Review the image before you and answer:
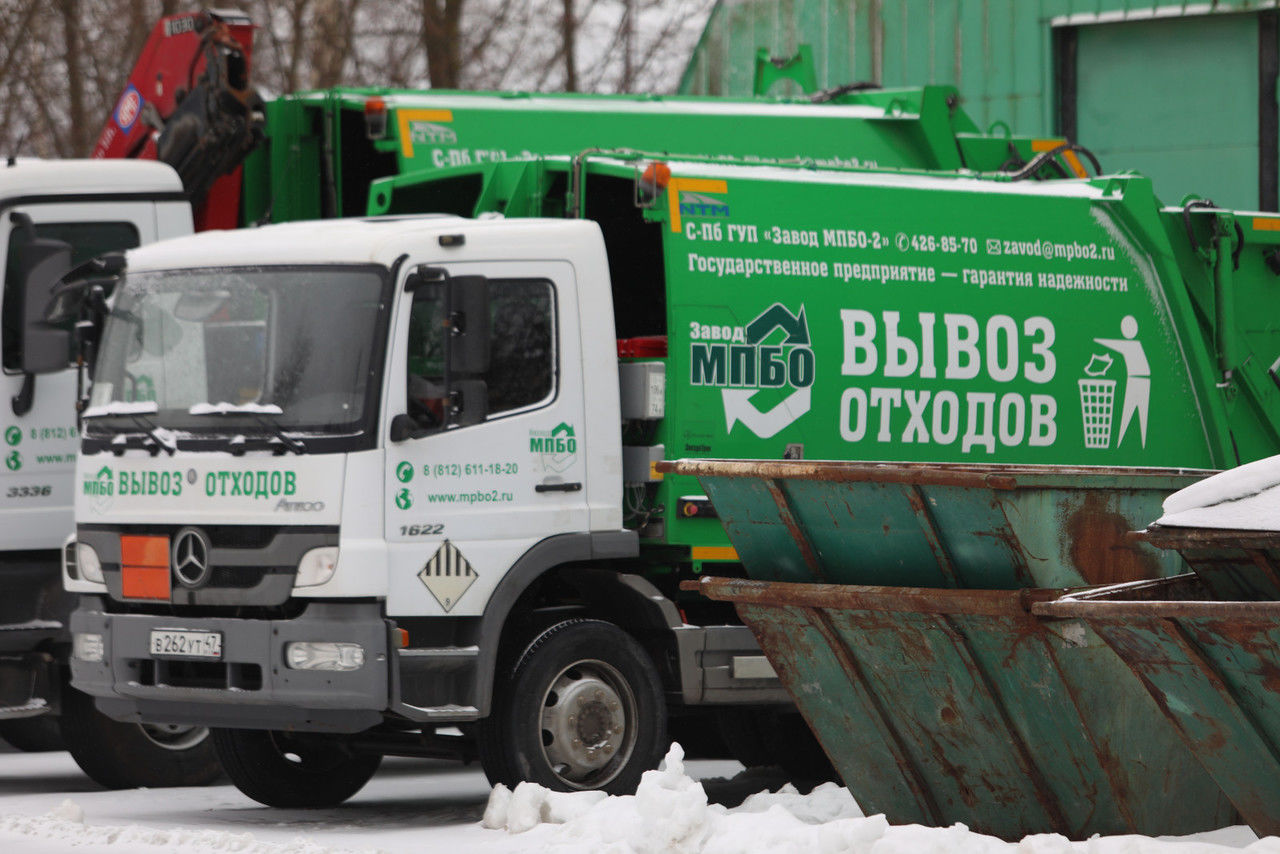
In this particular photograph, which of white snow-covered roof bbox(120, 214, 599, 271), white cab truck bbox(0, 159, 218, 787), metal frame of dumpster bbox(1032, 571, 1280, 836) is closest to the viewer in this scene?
metal frame of dumpster bbox(1032, 571, 1280, 836)

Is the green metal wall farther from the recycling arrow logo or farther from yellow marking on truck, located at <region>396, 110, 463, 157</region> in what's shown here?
the recycling arrow logo

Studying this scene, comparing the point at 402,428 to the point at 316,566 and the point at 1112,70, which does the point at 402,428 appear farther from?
the point at 1112,70

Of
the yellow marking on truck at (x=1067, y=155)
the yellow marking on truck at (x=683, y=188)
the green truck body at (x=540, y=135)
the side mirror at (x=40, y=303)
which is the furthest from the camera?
the yellow marking on truck at (x=1067, y=155)

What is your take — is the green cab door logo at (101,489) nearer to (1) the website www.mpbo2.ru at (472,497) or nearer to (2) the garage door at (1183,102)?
(1) the website www.mpbo2.ru at (472,497)

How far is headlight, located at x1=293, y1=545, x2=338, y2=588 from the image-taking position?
750 centimetres

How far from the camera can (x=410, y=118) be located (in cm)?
1032

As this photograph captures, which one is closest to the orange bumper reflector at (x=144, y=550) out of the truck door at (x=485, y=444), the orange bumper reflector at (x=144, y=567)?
the orange bumper reflector at (x=144, y=567)

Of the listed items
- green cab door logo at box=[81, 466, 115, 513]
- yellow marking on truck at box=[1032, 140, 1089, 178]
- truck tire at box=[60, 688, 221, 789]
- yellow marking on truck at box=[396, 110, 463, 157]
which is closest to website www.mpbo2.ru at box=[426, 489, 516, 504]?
green cab door logo at box=[81, 466, 115, 513]

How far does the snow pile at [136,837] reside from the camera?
276 inches

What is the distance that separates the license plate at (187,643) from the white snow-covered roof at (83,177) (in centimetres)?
249

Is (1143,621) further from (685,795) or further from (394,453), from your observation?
(394,453)

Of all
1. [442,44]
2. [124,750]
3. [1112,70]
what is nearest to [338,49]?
[442,44]

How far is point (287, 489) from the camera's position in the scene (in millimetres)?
7578

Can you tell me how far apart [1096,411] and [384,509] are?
135 inches
